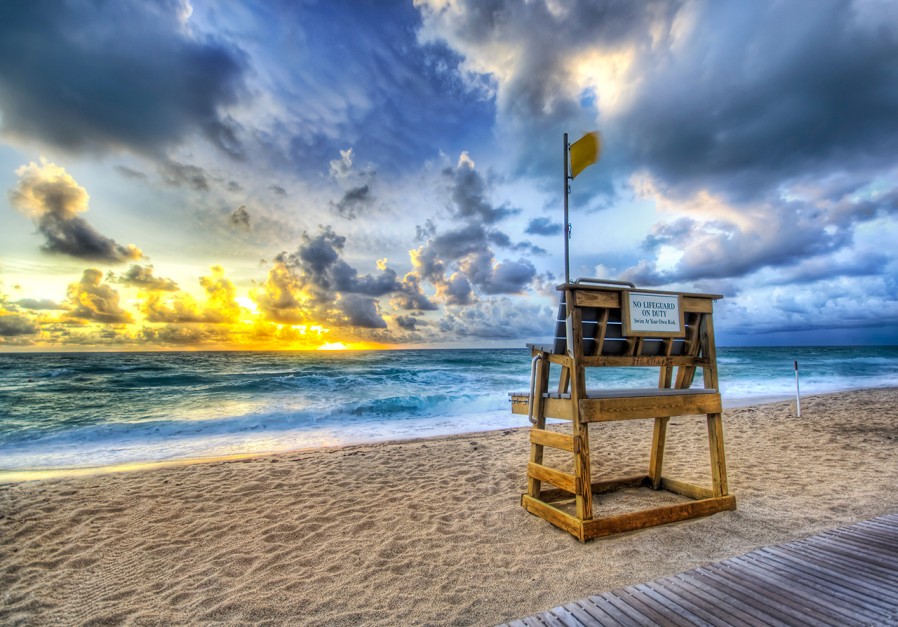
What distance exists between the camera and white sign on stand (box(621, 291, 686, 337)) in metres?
3.73

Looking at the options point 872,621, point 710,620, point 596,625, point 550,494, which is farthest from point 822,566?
point 550,494

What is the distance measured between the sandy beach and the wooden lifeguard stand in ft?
0.59

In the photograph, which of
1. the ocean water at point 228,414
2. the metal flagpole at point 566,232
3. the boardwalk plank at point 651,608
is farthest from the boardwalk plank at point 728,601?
the ocean water at point 228,414

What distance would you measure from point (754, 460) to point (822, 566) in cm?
420

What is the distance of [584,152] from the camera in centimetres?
451

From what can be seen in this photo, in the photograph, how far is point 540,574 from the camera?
10.3 ft

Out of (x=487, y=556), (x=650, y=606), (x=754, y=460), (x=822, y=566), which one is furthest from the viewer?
(x=754, y=460)

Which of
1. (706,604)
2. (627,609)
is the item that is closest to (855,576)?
(706,604)

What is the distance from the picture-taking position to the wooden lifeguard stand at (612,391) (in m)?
3.59

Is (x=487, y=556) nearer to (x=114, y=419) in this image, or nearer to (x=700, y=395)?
(x=700, y=395)

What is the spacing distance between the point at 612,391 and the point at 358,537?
9.26ft

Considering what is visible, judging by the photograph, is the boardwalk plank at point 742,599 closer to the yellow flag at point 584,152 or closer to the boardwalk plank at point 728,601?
the boardwalk plank at point 728,601

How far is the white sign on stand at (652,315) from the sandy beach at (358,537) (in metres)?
1.84

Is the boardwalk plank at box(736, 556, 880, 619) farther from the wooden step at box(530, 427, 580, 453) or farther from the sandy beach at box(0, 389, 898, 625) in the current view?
A: the wooden step at box(530, 427, 580, 453)
